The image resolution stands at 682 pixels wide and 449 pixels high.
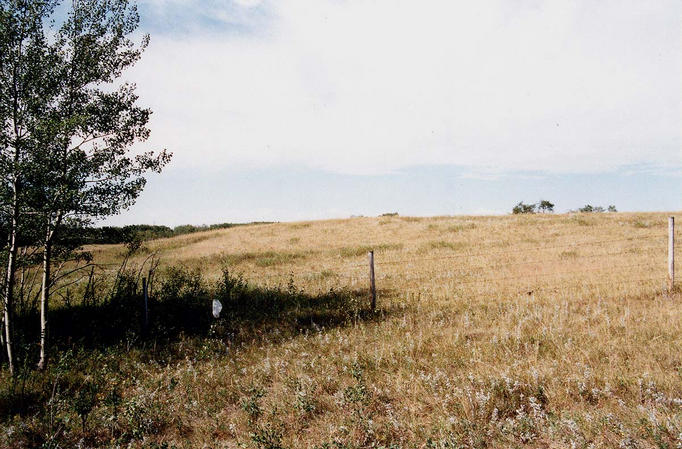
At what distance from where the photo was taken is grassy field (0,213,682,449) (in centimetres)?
523

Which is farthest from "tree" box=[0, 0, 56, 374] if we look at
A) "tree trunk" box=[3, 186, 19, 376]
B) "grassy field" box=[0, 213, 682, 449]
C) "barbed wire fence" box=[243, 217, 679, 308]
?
"barbed wire fence" box=[243, 217, 679, 308]

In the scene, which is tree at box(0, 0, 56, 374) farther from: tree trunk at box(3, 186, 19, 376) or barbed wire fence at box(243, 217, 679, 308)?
barbed wire fence at box(243, 217, 679, 308)

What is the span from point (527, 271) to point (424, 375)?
11.5 m

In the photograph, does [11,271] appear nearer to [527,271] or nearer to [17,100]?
[17,100]

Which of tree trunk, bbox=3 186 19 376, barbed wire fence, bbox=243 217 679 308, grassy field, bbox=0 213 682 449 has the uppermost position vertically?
tree trunk, bbox=3 186 19 376

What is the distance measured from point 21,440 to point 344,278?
12807 mm

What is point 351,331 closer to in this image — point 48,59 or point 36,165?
point 36,165

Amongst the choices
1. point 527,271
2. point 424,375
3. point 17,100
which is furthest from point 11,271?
point 527,271

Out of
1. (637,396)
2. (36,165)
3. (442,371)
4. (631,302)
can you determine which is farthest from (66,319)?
(631,302)

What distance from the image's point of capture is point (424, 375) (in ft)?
22.4

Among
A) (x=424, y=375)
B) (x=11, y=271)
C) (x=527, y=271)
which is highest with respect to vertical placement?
(x=11, y=271)

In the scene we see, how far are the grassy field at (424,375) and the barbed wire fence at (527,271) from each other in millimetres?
266

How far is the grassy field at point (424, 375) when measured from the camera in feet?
17.1

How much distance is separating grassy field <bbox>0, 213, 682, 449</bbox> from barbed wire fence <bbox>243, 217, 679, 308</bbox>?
0.27 metres
